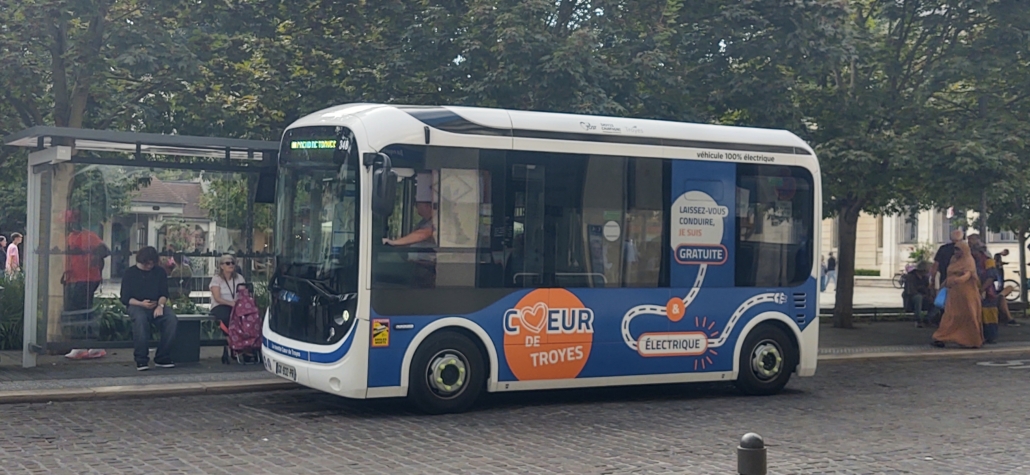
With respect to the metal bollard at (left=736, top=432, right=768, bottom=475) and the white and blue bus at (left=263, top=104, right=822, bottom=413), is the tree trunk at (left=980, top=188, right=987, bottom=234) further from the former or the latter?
the metal bollard at (left=736, top=432, right=768, bottom=475)

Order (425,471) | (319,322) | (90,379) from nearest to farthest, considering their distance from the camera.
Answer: (425,471), (319,322), (90,379)

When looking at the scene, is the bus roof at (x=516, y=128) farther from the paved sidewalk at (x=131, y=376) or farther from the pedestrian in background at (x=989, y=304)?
the pedestrian in background at (x=989, y=304)

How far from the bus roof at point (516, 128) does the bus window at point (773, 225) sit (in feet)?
1.11

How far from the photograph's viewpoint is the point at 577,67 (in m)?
16.0

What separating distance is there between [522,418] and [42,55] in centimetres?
987

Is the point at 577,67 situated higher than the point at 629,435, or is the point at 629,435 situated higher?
the point at 577,67

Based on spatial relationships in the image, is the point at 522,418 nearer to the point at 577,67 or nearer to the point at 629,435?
the point at 629,435

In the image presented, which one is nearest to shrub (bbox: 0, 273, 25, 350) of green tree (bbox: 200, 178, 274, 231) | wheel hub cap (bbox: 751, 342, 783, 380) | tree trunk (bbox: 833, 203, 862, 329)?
green tree (bbox: 200, 178, 274, 231)

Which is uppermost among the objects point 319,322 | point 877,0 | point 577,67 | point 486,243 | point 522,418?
point 877,0

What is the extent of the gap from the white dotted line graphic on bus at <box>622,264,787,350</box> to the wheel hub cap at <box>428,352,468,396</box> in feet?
6.10

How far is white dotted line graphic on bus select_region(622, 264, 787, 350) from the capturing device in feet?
38.5

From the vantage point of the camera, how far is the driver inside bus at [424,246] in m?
10.5

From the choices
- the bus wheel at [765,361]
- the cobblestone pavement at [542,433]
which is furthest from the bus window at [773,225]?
the cobblestone pavement at [542,433]

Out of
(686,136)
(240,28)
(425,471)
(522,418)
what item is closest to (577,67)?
(686,136)
